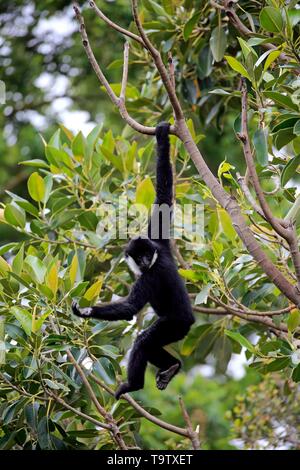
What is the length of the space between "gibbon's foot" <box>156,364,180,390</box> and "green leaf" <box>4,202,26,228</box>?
1284mm

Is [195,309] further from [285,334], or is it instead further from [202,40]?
[202,40]

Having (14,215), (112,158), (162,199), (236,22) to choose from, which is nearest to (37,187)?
(14,215)

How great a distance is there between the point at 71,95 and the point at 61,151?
741cm

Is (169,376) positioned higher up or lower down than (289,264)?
lower down

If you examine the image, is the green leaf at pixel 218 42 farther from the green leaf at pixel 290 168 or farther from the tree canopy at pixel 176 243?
the green leaf at pixel 290 168

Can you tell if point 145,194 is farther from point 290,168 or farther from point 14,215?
point 290,168

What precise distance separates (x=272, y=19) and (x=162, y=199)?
139 cm

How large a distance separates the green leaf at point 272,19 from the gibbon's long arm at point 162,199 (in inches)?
41.1

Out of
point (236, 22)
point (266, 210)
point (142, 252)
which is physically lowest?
point (142, 252)

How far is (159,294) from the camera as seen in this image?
14.6 ft

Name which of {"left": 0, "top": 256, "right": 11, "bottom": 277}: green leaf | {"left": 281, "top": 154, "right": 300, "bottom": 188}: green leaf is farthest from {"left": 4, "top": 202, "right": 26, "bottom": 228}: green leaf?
{"left": 281, "top": 154, "right": 300, "bottom": 188}: green leaf
